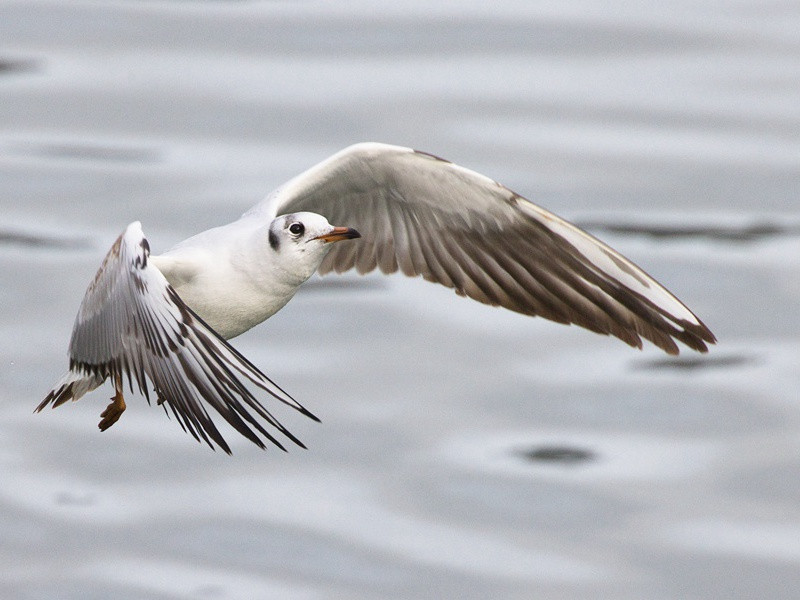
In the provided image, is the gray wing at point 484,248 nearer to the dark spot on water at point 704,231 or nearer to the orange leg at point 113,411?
the orange leg at point 113,411

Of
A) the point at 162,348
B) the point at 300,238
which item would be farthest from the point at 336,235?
the point at 162,348

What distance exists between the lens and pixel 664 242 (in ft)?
74.2

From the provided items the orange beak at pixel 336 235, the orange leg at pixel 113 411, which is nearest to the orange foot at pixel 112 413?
the orange leg at pixel 113 411

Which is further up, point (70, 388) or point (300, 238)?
point (300, 238)

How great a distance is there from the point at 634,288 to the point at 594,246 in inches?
12.1

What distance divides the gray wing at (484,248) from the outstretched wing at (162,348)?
4.34ft

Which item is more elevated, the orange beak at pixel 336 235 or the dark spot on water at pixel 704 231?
the dark spot on water at pixel 704 231

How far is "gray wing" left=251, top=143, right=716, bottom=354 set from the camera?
9.17 meters

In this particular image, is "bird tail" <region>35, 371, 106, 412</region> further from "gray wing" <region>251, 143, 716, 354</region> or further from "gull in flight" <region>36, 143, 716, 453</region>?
"gray wing" <region>251, 143, 716, 354</region>

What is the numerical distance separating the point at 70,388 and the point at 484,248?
2308 mm

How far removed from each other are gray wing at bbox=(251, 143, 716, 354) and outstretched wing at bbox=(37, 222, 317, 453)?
1.32 metres

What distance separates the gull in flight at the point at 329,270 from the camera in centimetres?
753

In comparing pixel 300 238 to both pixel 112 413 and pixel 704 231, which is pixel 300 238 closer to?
pixel 112 413

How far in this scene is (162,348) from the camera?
7.58 m
